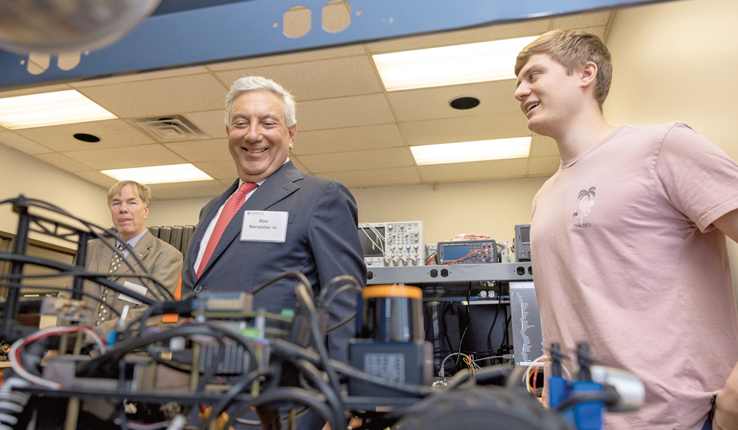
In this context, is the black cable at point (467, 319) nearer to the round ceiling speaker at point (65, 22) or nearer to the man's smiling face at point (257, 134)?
the man's smiling face at point (257, 134)

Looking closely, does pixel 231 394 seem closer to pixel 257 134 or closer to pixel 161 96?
pixel 257 134

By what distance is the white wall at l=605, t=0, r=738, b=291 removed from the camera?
1220 mm

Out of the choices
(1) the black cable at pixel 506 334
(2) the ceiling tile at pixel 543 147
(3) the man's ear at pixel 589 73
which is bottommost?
(1) the black cable at pixel 506 334

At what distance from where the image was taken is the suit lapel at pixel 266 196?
95cm

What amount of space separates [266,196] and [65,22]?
582mm

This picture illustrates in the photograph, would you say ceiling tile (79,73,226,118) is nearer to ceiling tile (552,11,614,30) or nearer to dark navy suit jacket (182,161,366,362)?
ceiling tile (552,11,614,30)

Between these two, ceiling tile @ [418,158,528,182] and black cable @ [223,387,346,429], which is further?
ceiling tile @ [418,158,528,182]

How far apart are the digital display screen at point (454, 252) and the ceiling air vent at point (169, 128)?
224 centimetres

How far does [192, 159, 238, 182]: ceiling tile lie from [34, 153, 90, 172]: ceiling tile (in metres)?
1.17

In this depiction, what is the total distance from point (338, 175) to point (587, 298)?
420 cm

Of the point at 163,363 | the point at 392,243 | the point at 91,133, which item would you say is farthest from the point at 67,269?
the point at 91,133

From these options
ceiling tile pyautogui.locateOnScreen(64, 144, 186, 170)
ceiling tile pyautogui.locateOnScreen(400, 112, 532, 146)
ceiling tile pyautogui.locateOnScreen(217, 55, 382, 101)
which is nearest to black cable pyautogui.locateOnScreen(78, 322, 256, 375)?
ceiling tile pyautogui.locateOnScreen(217, 55, 382, 101)

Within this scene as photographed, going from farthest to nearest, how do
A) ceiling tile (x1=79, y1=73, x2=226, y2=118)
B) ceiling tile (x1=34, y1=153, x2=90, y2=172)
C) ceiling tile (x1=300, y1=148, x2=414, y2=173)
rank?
ceiling tile (x1=34, y1=153, x2=90, y2=172), ceiling tile (x1=300, y1=148, x2=414, y2=173), ceiling tile (x1=79, y1=73, x2=226, y2=118)

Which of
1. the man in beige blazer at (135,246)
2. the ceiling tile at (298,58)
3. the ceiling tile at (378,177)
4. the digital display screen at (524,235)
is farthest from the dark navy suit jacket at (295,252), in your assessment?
the ceiling tile at (378,177)
